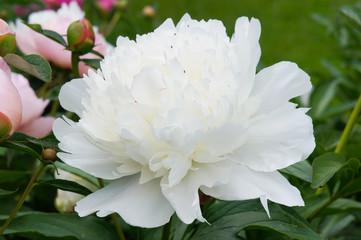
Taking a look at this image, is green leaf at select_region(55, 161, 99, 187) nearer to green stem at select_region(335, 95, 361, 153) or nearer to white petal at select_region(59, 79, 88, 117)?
white petal at select_region(59, 79, 88, 117)

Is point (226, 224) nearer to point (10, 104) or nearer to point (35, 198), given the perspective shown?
point (10, 104)

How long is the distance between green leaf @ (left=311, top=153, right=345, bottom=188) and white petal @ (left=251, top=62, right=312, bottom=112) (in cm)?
16

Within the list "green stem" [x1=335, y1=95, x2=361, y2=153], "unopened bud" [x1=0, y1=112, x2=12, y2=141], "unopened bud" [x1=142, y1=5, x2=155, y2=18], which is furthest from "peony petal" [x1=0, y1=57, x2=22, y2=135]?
"unopened bud" [x1=142, y1=5, x2=155, y2=18]

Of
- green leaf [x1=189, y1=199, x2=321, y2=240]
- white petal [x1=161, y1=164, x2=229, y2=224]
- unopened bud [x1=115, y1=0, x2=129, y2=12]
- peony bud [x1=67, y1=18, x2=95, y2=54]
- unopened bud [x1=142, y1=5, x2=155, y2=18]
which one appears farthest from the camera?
unopened bud [x1=142, y1=5, x2=155, y2=18]

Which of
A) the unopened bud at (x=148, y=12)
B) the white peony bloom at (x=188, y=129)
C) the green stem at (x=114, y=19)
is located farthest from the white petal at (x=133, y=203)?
the unopened bud at (x=148, y=12)

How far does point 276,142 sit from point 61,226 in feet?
1.11

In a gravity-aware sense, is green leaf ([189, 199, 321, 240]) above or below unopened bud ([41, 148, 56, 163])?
below

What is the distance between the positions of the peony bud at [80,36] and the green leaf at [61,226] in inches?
9.7

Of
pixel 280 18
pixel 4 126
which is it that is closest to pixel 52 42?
pixel 4 126

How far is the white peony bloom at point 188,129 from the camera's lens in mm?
578

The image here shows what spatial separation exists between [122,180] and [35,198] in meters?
0.44

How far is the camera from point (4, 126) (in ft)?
2.12

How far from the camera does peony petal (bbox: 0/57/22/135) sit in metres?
0.65

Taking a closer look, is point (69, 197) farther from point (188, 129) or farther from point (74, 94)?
point (188, 129)
